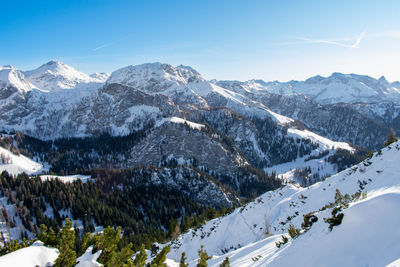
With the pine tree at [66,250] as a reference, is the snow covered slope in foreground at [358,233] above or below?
below

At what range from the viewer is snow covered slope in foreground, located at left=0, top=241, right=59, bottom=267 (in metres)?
8.88

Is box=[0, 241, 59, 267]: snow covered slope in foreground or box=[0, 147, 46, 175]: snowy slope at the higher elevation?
box=[0, 241, 59, 267]: snow covered slope in foreground

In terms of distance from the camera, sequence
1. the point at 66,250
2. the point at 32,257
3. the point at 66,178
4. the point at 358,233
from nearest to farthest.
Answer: the point at 32,257 < the point at 66,250 < the point at 358,233 < the point at 66,178

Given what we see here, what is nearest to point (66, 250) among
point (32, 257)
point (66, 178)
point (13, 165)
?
point (32, 257)

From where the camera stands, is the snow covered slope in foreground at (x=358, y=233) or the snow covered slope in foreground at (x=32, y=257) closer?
the snow covered slope in foreground at (x=32, y=257)

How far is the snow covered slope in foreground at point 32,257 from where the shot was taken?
8.88m

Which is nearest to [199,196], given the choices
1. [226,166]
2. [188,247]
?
[226,166]

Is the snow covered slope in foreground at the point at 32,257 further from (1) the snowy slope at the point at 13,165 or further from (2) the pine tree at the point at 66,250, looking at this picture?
(1) the snowy slope at the point at 13,165

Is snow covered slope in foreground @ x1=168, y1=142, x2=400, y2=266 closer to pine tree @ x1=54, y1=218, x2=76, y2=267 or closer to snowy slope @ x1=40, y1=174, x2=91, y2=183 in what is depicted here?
pine tree @ x1=54, y1=218, x2=76, y2=267

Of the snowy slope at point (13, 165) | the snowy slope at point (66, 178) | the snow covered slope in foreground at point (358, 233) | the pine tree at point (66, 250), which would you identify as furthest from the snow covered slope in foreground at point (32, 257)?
the snowy slope at point (13, 165)

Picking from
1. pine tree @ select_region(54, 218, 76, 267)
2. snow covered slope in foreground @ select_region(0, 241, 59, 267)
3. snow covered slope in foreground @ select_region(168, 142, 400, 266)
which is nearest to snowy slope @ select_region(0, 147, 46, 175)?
pine tree @ select_region(54, 218, 76, 267)

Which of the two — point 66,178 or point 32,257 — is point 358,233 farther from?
point 66,178

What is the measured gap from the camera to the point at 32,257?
9.66 metres

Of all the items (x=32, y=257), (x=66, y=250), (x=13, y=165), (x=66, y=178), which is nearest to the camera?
(x=32, y=257)
